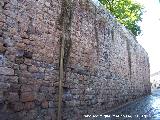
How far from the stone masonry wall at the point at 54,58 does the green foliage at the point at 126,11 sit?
40.6 ft

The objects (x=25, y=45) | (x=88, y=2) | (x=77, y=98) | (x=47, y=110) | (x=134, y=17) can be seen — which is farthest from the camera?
(x=134, y=17)

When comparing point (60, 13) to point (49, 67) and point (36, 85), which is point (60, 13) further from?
point (36, 85)

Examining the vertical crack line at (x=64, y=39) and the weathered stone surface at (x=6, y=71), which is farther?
the vertical crack line at (x=64, y=39)

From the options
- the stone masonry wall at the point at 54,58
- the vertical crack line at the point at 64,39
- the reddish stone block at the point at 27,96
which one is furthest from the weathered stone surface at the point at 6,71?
the vertical crack line at the point at 64,39

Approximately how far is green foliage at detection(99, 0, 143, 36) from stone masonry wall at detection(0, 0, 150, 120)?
12.4m

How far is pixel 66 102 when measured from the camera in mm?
7324

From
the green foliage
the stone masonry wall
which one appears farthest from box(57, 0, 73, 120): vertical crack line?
the green foliage

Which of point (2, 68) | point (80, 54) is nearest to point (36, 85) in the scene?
point (2, 68)

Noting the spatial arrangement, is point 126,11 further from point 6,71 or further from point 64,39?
point 6,71

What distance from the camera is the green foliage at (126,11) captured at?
23781mm

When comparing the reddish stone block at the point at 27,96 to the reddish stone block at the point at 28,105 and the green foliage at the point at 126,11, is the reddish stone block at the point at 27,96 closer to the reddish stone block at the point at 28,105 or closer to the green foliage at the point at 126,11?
the reddish stone block at the point at 28,105

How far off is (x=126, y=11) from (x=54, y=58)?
61.5 feet

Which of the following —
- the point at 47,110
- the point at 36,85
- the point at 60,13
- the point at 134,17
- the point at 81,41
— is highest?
the point at 134,17

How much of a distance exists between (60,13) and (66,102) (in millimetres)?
2245
